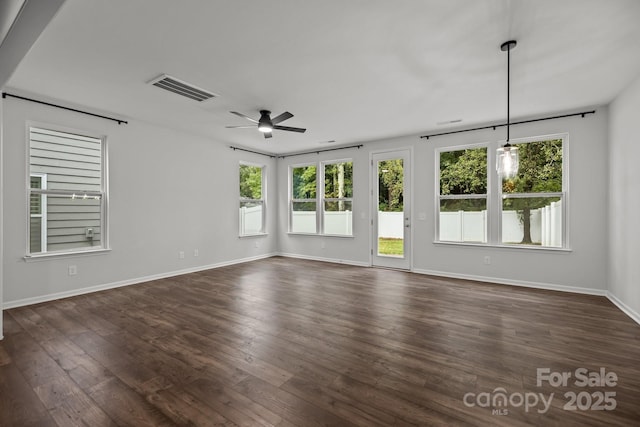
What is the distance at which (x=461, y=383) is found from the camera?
6.89 ft

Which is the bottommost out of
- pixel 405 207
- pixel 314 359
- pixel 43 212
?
pixel 314 359

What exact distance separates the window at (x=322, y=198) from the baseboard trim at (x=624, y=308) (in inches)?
167

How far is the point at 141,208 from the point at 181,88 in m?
2.39

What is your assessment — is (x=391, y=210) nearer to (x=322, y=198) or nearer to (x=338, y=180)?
(x=338, y=180)

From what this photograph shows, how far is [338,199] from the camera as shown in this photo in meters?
6.97

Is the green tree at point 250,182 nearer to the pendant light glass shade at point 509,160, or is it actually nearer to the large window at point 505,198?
the large window at point 505,198

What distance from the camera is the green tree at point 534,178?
4.68 metres

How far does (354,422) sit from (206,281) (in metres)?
3.97

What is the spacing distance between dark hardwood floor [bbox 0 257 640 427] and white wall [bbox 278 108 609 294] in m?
0.49

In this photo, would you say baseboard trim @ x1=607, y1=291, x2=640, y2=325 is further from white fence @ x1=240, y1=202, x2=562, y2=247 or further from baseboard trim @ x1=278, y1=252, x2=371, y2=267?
baseboard trim @ x1=278, y1=252, x2=371, y2=267

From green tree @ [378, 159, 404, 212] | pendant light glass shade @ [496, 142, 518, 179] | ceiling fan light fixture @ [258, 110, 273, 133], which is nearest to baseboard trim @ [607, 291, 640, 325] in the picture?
pendant light glass shade @ [496, 142, 518, 179]

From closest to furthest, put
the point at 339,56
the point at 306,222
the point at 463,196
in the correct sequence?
the point at 339,56, the point at 463,196, the point at 306,222

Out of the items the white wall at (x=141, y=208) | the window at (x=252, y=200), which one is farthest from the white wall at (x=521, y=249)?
the white wall at (x=141, y=208)

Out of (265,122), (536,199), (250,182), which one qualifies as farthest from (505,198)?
(250,182)
